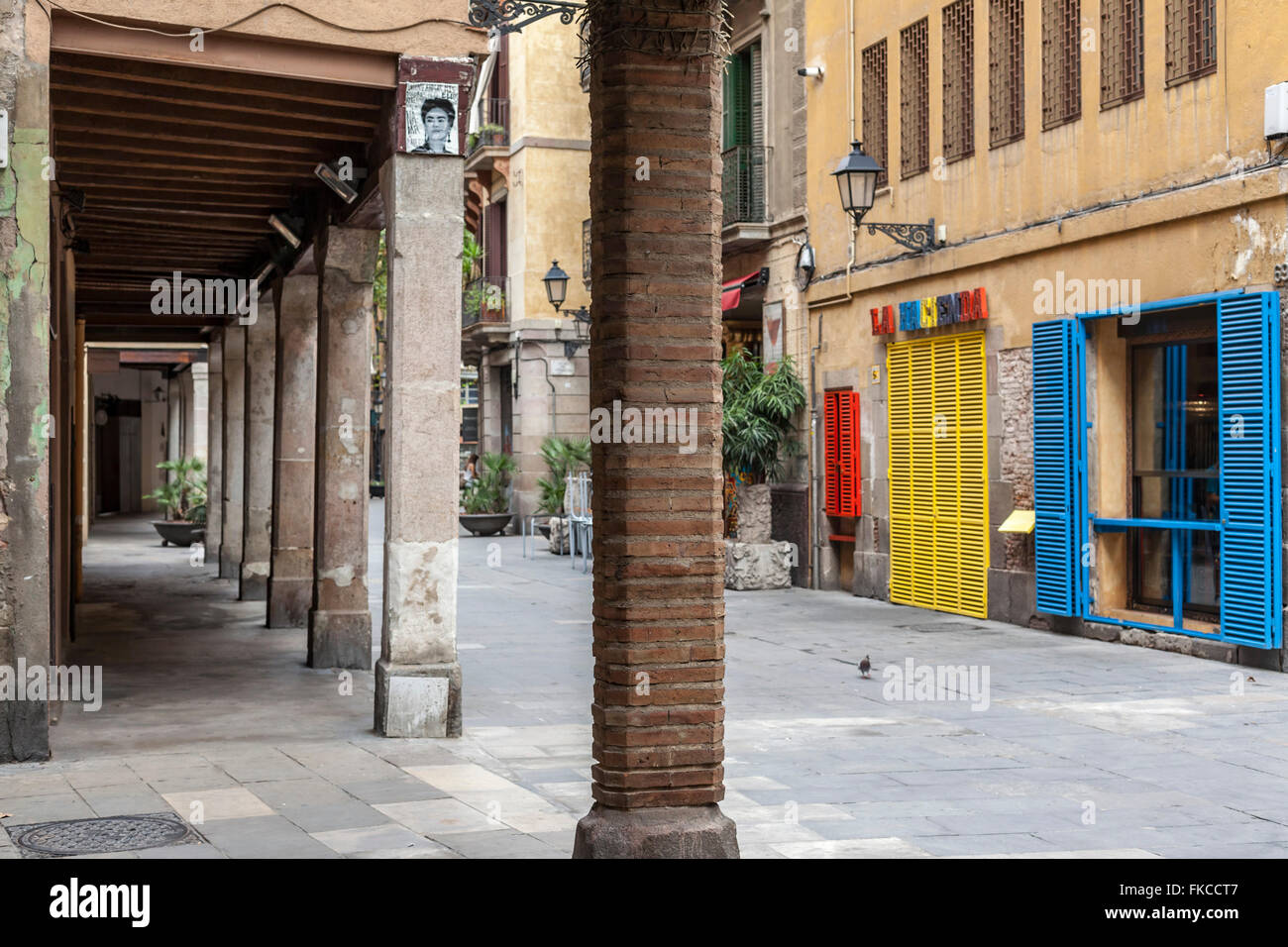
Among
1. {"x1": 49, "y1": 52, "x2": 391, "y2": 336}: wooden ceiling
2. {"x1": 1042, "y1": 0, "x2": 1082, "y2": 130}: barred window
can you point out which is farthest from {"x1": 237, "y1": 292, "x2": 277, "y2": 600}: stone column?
{"x1": 1042, "y1": 0, "x2": 1082, "y2": 130}: barred window

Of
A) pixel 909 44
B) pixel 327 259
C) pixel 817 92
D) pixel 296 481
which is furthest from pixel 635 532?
pixel 817 92

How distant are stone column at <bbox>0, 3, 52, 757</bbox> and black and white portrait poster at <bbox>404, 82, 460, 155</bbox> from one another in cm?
219

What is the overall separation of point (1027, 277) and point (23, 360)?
9.81 meters

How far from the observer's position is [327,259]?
1182 centimetres

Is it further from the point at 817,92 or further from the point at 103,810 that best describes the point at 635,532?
the point at 817,92

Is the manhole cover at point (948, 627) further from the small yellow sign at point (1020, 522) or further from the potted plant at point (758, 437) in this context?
the potted plant at point (758, 437)

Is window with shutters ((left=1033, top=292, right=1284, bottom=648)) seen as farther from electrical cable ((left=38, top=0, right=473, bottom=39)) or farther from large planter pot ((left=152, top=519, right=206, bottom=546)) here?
large planter pot ((left=152, top=519, right=206, bottom=546))

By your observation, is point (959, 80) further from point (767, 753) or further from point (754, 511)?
point (767, 753)

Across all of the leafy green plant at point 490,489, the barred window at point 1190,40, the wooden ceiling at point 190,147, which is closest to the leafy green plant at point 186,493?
the leafy green plant at point 490,489

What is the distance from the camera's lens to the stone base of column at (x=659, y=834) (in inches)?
197

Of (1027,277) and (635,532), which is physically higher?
(1027,277)

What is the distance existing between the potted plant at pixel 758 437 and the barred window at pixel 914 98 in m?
3.40

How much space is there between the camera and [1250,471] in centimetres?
1155
